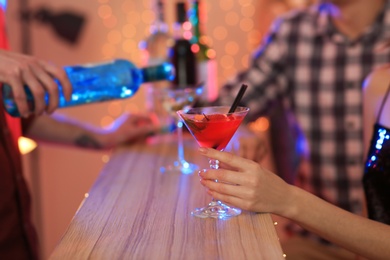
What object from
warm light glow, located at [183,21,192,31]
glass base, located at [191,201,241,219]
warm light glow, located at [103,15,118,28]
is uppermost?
warm light glow, located at [183,21,192,31]

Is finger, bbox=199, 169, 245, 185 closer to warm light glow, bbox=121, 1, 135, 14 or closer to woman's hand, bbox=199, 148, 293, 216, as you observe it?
woman's hand, bbox=199, 148, 293, 216

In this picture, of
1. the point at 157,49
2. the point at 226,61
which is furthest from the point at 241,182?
the point at 226,61

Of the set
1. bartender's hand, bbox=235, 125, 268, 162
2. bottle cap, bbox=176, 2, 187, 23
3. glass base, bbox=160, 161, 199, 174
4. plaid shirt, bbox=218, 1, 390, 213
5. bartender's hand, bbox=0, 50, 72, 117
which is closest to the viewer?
bartender's hand, bbox=0, 50, 72, 117

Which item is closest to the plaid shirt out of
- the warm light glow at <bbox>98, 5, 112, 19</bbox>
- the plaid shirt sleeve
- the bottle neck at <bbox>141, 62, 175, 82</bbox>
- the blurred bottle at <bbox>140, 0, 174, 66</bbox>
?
the plaid shirt sleeve

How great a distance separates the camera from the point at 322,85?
268cm

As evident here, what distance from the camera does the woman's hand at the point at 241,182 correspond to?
1173 mm

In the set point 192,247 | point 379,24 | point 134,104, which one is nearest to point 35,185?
point 134,104

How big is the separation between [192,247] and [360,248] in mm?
462

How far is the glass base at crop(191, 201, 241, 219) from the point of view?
121cm

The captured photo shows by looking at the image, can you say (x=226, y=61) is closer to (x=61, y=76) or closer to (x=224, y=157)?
(x=61, y=76)

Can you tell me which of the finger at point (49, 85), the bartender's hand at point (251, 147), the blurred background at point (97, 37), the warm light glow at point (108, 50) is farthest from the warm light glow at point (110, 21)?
the finger at point (49, 85)

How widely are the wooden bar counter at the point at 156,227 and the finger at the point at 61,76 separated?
26 centimetres

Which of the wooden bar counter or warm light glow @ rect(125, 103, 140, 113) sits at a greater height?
the wooden bar counter

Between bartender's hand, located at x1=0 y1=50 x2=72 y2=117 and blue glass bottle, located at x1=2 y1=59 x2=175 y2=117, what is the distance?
0.13m
